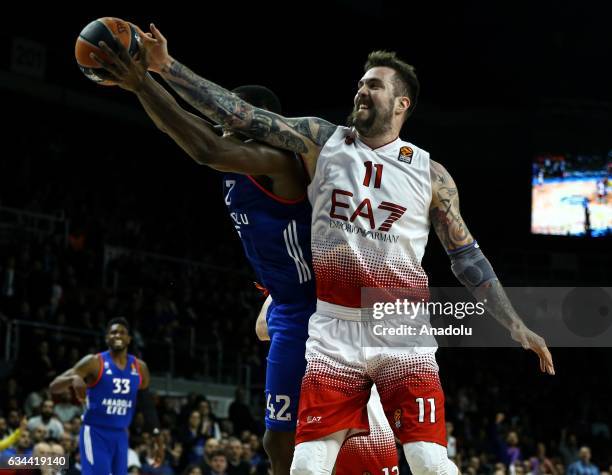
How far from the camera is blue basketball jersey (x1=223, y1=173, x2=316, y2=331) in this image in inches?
200

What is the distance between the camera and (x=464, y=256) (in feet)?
16.5

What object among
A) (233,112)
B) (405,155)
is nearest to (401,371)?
(405,155)

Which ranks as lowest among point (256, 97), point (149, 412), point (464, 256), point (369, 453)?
point (369, 453)

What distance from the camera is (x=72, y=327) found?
16.4 m

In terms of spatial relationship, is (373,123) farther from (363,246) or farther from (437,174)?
(363,246)

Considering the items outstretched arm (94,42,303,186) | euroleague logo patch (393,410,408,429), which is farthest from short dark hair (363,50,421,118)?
euroleague logo patch (393,410,408,429)

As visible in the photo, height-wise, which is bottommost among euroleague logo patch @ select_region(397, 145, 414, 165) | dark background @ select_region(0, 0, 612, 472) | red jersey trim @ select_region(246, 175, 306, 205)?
red jersey trim @ select_region(246, 175, 306, 205)

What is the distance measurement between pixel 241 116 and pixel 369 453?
6.28 ft

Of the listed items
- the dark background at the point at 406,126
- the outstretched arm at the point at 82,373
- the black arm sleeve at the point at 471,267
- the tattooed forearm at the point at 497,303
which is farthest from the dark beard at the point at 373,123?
the dark background at the point at 406,126

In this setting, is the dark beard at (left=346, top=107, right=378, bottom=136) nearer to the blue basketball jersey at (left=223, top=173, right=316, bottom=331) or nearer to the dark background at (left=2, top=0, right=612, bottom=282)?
the blue basketball jersey at (left=223, top=173, right=316, bottom=331)

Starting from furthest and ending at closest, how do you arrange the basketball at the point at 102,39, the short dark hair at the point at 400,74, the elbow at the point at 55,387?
the elbow at the point at 55,387 < the short dark hair at the point at 400,74 < the basketball at the point at 102,39

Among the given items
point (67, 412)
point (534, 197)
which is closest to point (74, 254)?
point (67, 412)

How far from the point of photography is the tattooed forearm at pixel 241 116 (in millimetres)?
4520

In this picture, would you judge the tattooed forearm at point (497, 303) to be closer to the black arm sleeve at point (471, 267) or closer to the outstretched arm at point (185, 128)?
the black arm sleeve at point (471, 267)
